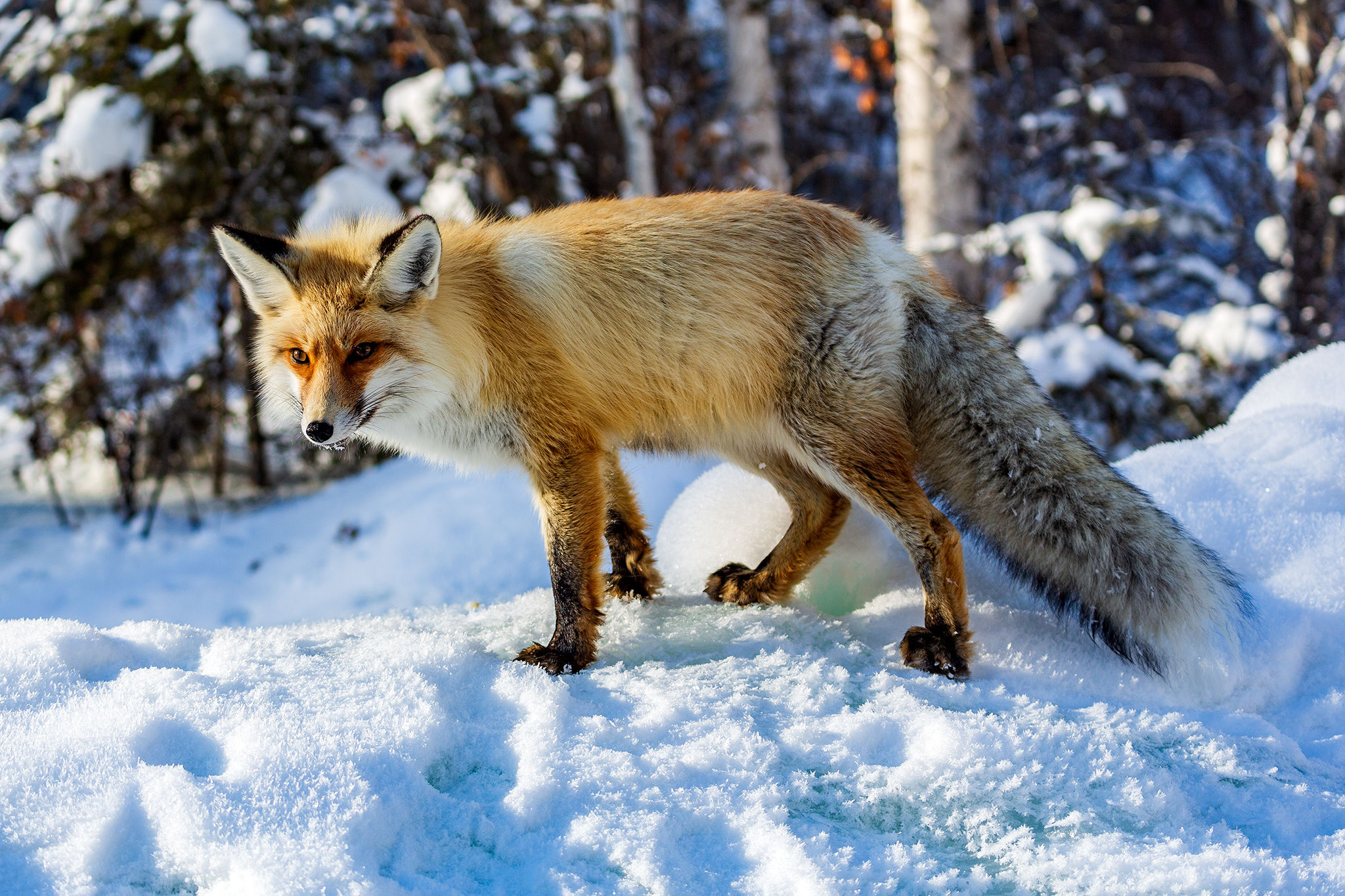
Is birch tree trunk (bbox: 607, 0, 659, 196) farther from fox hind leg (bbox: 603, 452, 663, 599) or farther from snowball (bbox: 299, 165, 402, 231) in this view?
fox hind leg (bbox: 603, 452, 663, 599)

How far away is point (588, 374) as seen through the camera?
2.71 metres

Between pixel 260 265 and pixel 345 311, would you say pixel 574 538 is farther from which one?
pixel 260 265

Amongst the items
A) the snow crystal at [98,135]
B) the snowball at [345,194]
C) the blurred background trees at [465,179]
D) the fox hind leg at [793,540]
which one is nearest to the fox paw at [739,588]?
the fox hind leg at [793,540]

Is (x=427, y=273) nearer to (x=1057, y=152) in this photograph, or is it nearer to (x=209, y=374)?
(x=209, y=374)

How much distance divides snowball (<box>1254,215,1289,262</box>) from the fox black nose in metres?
6.08

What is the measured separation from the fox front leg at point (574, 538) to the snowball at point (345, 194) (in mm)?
3830

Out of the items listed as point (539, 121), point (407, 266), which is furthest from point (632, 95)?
point (407, 266)

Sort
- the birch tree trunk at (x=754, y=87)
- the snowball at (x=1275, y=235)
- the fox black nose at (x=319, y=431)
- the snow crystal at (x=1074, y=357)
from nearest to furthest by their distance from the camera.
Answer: the fox black nose at (x=319, y=431) < the snow crystal at (x=1074, y=357) < the snowball at (x=1275, y=235) < the birch tree trunk at (x=754, y=87)

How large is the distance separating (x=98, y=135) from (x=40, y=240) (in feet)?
2.73

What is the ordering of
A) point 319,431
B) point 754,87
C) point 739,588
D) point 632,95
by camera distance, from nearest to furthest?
point 319,431 < point 739,588 < point 632,95 < point 754,87

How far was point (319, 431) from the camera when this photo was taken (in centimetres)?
229

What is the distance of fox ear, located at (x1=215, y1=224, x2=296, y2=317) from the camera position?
2.53m

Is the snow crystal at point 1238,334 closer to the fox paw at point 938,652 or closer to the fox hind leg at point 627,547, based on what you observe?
the fox paw at point 938,652

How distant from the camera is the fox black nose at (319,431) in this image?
2285mm
